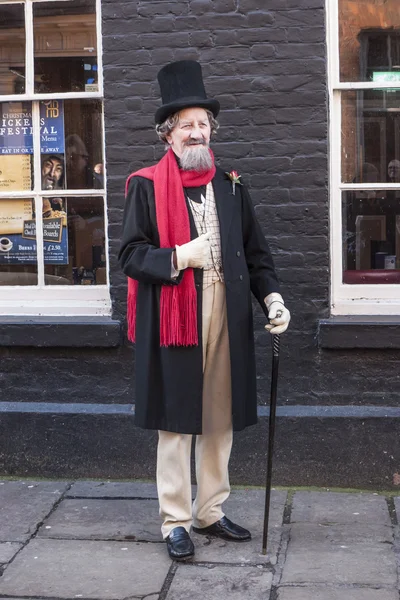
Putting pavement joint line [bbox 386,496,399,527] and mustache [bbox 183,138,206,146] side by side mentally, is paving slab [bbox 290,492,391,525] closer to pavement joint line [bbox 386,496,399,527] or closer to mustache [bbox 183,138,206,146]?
pavement joint line [bbox 386,496,399,527]

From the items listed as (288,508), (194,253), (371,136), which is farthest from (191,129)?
(288,508)

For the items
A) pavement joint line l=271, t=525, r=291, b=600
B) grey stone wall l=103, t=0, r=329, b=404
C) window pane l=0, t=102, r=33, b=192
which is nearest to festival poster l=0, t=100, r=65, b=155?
window pane l=0, t=102, r=33, b=192

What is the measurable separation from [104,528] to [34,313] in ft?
5.13

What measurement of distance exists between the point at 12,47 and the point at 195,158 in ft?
6.74

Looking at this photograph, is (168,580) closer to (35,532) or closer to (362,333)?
(35,532)

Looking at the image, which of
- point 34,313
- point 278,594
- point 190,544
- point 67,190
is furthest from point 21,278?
point 278,594

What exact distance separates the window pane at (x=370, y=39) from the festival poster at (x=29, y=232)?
195cm

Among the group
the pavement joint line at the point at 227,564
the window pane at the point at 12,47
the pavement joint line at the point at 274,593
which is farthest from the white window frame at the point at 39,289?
the pavement joint line at the point at 274,593

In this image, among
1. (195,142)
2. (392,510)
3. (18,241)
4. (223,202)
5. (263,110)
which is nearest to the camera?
(195,142)

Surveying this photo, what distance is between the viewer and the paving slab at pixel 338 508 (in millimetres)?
5070

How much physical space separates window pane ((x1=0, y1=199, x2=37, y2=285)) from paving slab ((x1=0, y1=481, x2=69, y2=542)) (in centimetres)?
126

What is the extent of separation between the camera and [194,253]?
4.36 metres

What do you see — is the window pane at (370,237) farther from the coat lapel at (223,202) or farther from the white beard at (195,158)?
the white beard at (195,158)

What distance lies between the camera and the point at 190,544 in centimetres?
453
